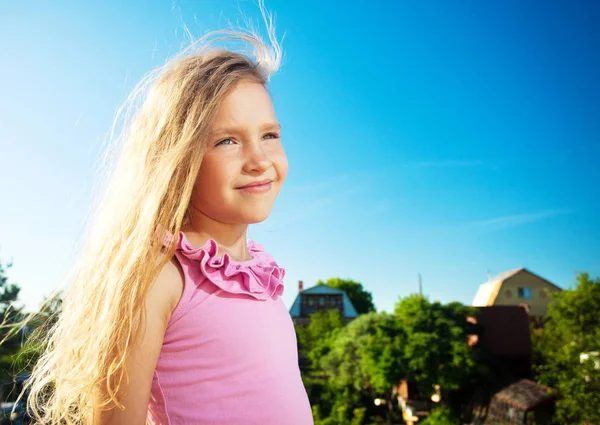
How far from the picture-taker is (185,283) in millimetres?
937

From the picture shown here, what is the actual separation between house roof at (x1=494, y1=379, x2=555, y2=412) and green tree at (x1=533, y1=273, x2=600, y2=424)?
0.55m

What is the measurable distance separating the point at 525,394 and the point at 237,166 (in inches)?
842

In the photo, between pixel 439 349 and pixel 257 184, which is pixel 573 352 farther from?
pixel 257 184

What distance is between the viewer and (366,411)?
22484 millimetres

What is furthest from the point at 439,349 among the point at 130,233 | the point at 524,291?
the point at 130,233

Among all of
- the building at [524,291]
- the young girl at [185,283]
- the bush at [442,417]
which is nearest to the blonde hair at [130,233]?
the young girl at [185,283]

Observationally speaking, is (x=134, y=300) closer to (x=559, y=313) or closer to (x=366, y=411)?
(x=366, y=411)

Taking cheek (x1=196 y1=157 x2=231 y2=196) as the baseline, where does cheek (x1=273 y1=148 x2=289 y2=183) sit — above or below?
above

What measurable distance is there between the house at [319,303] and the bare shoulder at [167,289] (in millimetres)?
28567

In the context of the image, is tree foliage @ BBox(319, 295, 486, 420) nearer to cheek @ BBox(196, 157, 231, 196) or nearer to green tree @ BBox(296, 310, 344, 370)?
green tree @ BBox(296, 310, 344, 370)

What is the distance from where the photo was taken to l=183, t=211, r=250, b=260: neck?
3.53 feet

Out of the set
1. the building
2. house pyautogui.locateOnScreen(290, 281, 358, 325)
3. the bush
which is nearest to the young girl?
the bush

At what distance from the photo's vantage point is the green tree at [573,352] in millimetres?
16141

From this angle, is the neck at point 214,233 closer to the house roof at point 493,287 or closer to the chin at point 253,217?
the chin at point 253,217
